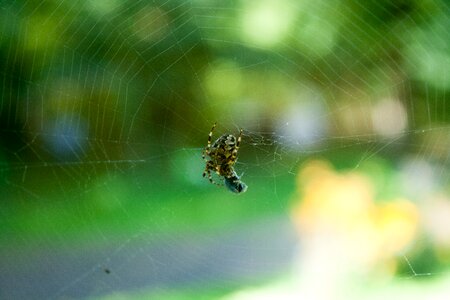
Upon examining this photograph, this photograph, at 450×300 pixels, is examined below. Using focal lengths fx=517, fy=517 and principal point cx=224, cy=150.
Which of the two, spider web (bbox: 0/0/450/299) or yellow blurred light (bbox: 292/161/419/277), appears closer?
yellow blurred light (bbox: 292/161/419/277)

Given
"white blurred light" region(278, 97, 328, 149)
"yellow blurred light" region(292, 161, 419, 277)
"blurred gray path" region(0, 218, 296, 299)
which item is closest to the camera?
"blurred gray path" region(0, 218, 296, 299)

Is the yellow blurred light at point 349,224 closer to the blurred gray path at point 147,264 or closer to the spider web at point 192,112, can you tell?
the spider web at point 192,112

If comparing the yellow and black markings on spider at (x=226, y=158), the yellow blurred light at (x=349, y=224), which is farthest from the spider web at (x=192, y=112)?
the yellow and black markings on spider at (x=226, y=158)

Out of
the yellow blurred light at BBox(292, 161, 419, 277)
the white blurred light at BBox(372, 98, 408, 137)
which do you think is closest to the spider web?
the white blurred light at BBox(372, 98, 408, 137)

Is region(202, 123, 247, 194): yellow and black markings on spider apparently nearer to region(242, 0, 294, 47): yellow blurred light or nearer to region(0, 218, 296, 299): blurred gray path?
region(0, 218, 296, 299): blurred gray path

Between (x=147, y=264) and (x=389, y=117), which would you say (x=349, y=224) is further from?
(x=389, y=117)

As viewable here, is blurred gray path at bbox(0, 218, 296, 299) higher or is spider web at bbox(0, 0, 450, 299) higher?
spider web at bbox(0, 0, 450, 299)
